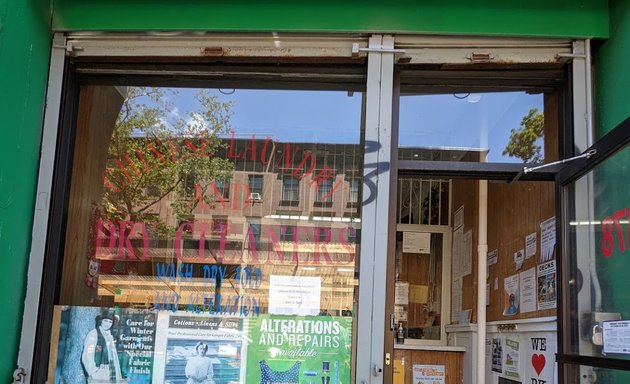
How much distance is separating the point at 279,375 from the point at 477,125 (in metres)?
1.83

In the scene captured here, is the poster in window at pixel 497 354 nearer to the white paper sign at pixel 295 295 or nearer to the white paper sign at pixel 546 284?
the white paper sign at pixel 546 284

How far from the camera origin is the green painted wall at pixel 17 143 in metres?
3.42

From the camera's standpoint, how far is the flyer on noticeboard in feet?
11.8

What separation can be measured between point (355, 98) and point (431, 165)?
590mm

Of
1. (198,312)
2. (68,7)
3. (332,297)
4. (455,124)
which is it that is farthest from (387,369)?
(68,7)

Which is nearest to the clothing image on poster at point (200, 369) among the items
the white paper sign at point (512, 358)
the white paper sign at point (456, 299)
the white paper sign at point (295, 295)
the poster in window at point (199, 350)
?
the poster in window at point (199, 350)

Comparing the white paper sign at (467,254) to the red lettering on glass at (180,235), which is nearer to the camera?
the red lettering on glass at (180,235)

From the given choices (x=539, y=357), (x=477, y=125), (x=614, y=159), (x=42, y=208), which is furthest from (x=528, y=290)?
(x=42, y=208)

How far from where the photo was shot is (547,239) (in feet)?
14.4

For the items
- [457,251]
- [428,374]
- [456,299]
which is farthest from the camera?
[457,251]

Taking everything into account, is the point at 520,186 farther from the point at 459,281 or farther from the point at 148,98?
the point at 148,98

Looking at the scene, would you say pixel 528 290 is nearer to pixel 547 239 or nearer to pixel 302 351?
pixel 547 239

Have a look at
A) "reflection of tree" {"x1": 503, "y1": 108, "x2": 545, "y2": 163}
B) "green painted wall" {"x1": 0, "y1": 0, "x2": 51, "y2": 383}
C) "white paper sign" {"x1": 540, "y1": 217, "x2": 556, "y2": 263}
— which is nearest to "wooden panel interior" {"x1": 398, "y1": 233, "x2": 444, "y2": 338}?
"white paper sign" {"x1": 540, "y1": 217, "x2": 556, "y2": 263}

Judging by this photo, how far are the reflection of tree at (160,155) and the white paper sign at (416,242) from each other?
127 inches
